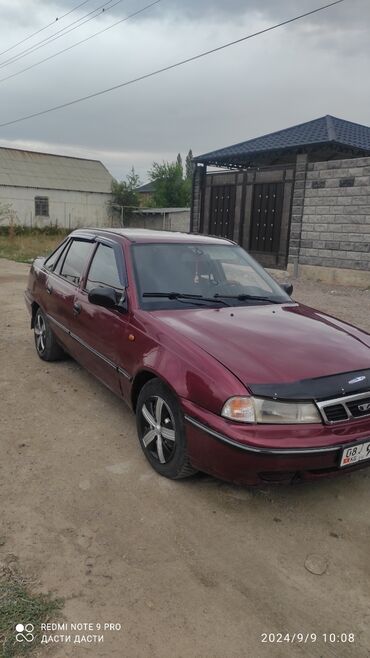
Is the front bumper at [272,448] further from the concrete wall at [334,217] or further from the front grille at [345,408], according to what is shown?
the concrete wall at [334,217]

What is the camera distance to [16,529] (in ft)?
8.60

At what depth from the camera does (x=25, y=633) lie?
6.46ft

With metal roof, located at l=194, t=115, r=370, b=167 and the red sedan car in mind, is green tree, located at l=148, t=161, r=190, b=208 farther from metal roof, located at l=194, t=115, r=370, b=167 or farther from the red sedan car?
the red sedan car

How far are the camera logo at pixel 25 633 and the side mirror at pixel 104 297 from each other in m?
2.09

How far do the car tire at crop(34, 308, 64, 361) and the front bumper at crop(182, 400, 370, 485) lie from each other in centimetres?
296

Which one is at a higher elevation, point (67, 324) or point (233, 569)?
point (67, 324)

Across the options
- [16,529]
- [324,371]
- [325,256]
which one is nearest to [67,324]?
[16,529]

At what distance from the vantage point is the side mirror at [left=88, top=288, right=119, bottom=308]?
3.50 metres

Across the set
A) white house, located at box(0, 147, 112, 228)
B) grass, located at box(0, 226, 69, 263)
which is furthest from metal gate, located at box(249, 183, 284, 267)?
white house, located at box(0, 147, 112, 228)

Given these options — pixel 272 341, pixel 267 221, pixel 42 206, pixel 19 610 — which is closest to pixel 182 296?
pixel 272 341

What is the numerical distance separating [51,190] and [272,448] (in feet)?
113

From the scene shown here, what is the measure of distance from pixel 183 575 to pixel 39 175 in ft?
117

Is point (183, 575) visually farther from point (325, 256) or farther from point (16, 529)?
point (325, 256)

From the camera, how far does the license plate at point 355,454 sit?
8.50 feet
